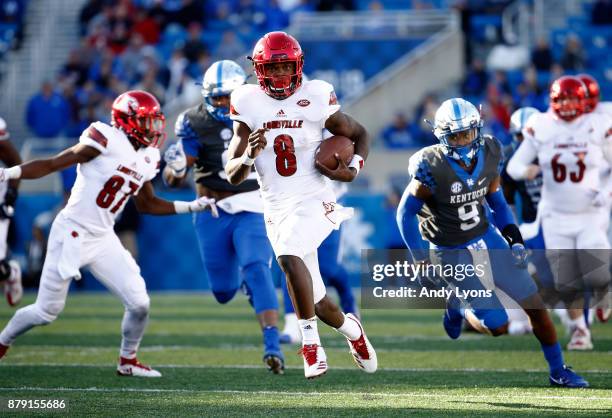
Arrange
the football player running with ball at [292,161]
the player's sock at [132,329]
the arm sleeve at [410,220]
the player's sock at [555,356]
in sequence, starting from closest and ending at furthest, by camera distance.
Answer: the football player running with ball at [292,161], the player's sock at [555,356], the arm sleeve at [410,220], the player's sock at [132,329]

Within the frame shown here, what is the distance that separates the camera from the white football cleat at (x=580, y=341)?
8.13 metres

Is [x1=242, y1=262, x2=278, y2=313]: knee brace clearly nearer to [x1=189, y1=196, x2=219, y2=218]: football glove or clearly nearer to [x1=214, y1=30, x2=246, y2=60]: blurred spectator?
[x1=189, y1=196, x2=219, y2=218]: football glove

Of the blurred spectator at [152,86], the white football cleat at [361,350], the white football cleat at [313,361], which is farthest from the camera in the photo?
the blurred spectator at [152,86]

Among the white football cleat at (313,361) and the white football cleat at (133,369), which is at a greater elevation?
the white football cleat at (313,361)

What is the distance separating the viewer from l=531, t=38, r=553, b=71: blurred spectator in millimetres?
15805

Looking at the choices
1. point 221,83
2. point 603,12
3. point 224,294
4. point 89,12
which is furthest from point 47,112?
point 221,83

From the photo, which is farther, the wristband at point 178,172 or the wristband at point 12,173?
the wristband at point 178,172

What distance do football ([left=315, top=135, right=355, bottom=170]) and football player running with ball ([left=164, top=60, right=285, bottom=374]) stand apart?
156 centimetres

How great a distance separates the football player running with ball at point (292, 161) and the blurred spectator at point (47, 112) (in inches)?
444

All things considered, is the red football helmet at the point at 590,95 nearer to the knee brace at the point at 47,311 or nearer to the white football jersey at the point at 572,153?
the white football jersey at the point at 572,153

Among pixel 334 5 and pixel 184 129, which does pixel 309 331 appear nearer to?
pixel 184 129

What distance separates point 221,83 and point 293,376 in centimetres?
198

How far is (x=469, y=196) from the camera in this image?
648cm

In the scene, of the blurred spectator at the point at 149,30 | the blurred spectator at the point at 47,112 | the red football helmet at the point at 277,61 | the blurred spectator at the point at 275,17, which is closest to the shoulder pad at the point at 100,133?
the red football helmet at the point at 277,61
